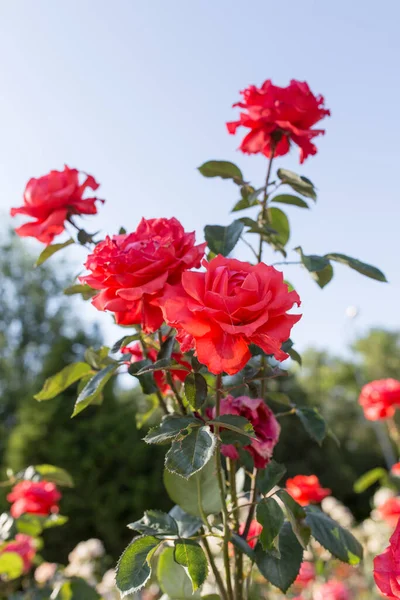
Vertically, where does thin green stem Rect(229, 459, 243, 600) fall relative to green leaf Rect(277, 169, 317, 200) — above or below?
below

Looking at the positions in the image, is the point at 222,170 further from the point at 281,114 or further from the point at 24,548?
the point at 24,548

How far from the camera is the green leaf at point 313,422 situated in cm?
108

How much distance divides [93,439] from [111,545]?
3.97 feet

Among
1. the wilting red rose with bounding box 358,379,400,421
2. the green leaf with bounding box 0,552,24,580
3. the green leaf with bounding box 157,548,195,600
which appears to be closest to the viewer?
the green leaf with bounding box 157,548,195,600

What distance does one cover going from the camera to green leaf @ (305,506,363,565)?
3.30ft

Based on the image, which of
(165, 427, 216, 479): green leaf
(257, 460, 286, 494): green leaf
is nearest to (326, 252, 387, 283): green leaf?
(257, 460, 286, 494): green leaf

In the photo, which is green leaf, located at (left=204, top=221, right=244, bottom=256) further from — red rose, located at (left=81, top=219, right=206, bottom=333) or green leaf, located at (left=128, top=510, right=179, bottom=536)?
green leaf, located at (left=128, top=510, right=179, bottom=536)

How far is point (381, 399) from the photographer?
10.1 ft

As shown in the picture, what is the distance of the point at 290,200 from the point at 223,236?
0.91ft

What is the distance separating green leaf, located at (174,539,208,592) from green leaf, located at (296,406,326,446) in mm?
326

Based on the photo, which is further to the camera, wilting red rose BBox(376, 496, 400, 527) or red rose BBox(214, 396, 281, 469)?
wilting red rose BBox(376, 496, 400, 527)

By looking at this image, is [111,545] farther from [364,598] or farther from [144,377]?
[144,377]

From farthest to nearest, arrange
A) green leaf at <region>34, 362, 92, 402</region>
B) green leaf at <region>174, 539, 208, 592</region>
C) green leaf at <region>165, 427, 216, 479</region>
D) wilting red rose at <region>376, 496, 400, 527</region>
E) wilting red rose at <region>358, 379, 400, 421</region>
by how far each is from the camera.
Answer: wilting red rose at <region>358, 379, 400, 421</region> → wilting red rose at <region>376, 496, 400, 527</region> → green leaf at <region>34, 362, 92, 402</region> → green leaf at <region>174, 539, 208, 592</region> → green leaf at <region>165, 427, 216, 479</region>

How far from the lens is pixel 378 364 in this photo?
27.5 m
